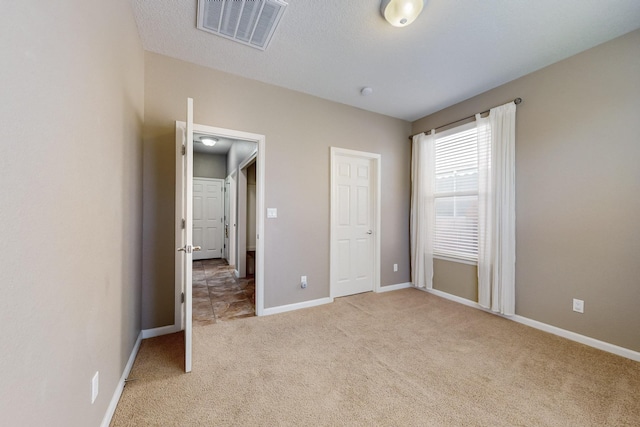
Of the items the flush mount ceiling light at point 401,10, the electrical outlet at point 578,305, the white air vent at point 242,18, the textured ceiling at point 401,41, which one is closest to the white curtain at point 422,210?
the textured ceiling at point 401,41

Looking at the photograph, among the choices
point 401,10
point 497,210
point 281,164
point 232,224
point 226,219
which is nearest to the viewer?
point 401,10

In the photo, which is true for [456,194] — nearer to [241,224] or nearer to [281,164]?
[281,164]

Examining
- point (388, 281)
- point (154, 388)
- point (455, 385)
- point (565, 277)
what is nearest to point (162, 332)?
point (154, 388)

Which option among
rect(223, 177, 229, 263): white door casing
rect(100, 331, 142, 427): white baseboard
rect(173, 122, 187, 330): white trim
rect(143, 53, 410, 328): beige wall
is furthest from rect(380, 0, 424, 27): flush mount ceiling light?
rect(223, 177, 229, 263): white door casing

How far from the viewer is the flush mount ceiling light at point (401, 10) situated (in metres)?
1.72

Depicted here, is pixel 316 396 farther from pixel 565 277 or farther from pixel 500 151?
pixel 500 151

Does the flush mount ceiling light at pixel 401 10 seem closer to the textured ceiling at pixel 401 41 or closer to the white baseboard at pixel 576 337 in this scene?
the textured ceiling at pixel 401 41

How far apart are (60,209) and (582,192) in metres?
3.76

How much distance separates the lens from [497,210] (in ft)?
9.35

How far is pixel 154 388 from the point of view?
5.44 ft

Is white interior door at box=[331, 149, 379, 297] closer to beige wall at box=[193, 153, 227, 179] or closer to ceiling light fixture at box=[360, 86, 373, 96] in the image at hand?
ceiling light fixture at box=[360, 86, 373, 96]

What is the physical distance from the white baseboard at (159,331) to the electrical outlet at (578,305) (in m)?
3.89

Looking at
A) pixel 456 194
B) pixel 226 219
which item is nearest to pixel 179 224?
pixel 456 194

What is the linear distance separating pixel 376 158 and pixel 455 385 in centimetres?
289
